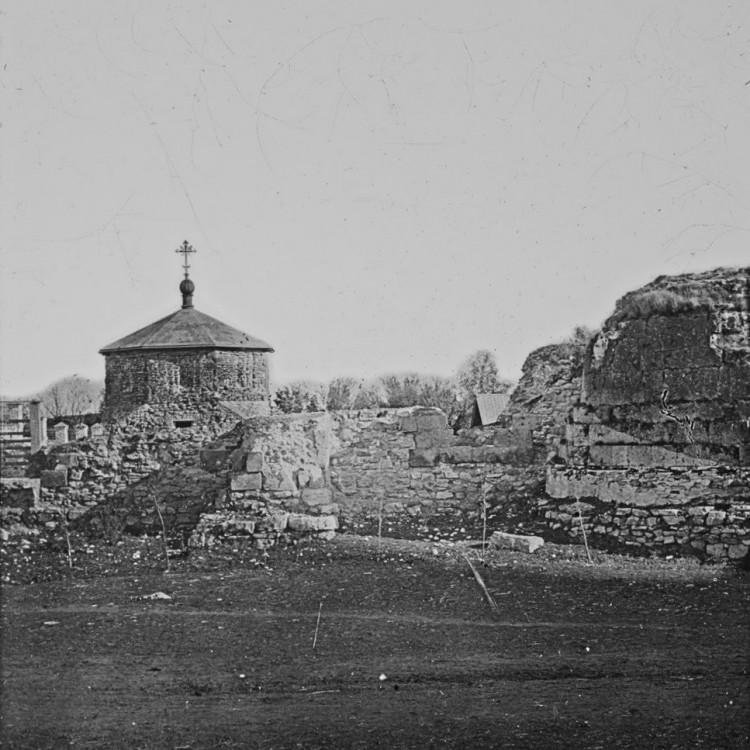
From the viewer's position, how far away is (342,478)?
11.7m

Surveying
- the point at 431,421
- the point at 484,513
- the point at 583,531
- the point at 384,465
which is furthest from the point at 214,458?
the point at 583,531

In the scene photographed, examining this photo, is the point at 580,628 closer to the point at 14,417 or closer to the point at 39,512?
the point at 39,512

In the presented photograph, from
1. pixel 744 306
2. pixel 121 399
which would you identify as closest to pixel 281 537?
pixel 744 306

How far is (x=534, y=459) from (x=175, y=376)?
43.6ft

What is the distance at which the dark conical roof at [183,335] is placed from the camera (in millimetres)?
21859

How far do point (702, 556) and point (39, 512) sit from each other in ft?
27.2

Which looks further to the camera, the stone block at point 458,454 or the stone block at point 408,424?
the stone block at point 408,424

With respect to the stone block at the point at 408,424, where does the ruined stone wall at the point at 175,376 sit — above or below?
above

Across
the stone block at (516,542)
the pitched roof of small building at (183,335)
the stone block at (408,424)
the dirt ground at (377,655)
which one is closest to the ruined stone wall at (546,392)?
the stone block at (408,424)

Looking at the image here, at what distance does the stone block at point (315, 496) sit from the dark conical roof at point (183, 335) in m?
10.6

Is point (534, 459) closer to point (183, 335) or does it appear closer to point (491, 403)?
point (491, 403)

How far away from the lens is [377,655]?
6.38 m

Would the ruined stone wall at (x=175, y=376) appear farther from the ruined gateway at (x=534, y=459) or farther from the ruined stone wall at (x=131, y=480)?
the ruined stone wall at (x=131, y=480)

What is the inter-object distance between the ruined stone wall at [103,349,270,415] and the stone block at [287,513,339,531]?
472 inches
